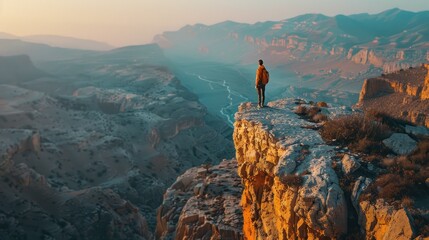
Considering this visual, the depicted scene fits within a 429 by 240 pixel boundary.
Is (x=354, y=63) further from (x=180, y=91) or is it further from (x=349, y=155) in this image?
(x=349, y=155)

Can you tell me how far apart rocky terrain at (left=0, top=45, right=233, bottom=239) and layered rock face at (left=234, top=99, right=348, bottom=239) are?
24.0 meters

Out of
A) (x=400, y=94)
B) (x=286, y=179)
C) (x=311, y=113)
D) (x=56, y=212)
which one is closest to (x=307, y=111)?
(x=311, y=113)

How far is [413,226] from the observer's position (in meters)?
9.15

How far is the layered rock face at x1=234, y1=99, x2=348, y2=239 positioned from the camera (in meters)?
10.7

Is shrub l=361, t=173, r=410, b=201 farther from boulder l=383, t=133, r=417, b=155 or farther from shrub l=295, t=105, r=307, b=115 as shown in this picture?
shrub l=295, t=105, r=307, b=115

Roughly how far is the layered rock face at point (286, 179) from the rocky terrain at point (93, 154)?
24002mm

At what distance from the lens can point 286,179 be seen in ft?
38.8

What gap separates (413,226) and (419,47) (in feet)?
614

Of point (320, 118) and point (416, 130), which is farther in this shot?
point (320, 118)

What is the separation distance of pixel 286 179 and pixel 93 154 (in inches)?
1947

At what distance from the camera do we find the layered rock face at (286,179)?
10695 millimetres

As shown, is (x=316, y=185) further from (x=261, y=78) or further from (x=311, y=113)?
(x=261, y=78)

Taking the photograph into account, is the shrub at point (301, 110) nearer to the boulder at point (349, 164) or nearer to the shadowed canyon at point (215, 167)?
the shadowed canyon at point (215, 167)

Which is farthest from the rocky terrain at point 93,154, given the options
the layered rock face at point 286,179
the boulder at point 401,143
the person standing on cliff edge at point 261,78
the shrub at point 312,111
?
the boulder at point 401,143
